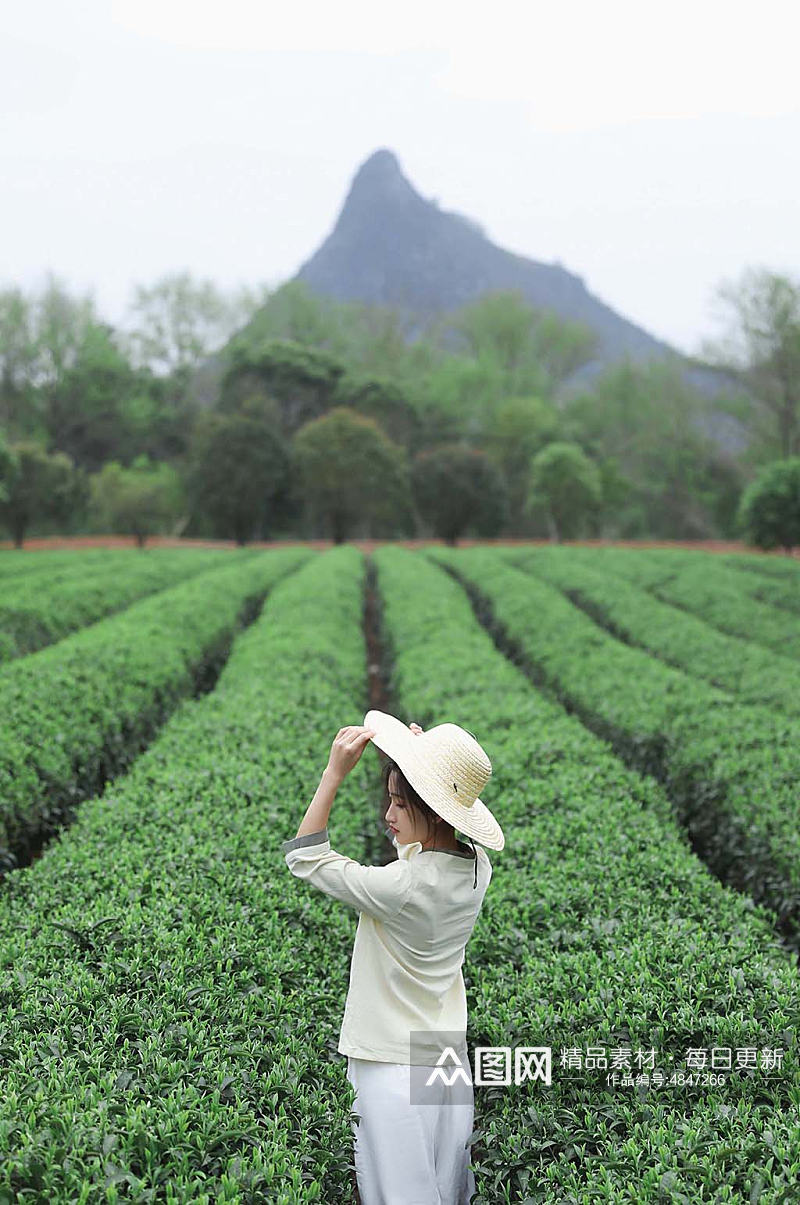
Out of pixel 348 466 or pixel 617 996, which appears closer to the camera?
pixel 617 996

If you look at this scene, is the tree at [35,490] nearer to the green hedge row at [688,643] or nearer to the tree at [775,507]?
the green hedge row at [688,643]

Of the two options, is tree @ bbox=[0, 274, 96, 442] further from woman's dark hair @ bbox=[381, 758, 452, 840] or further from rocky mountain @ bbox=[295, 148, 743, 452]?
rocky mountain @ bbox=[295, 148, 743, 452]

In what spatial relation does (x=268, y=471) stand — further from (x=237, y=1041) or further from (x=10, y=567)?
(x=237, y=1041)

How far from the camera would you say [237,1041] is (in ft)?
8.26

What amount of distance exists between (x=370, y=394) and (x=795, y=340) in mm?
20448

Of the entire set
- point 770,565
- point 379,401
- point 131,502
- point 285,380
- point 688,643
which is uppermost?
point 285,380

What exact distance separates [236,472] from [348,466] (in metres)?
5.17

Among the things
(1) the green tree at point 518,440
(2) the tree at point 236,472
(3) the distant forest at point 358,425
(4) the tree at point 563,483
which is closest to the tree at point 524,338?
(3) the distant forest at point 358,425

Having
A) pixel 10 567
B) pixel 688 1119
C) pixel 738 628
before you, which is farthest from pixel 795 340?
pixel 688 1119

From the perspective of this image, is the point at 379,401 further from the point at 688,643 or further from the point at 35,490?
the point at 688,643

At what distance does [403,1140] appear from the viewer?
2111 mm

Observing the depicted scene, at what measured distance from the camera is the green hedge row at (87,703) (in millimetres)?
5055

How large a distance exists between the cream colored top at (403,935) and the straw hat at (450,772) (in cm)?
12

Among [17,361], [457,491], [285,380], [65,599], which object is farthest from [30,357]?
[65,599]
